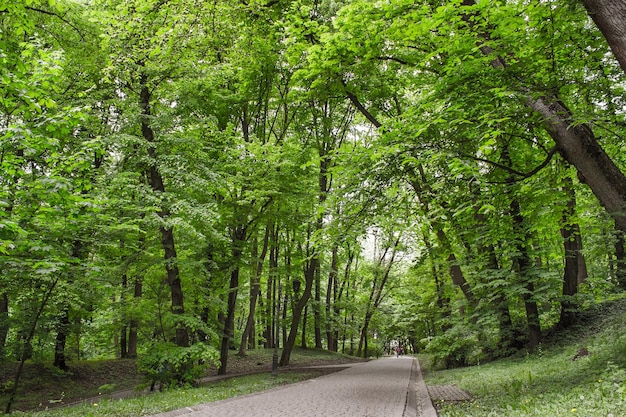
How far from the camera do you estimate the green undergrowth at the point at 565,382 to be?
5.00m

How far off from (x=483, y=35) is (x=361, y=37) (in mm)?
2988

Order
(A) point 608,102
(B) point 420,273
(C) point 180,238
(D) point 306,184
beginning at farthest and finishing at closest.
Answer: (B) point 420,273 → (D) point 306,184 → (C) point 180,238 → (A) point 608,102

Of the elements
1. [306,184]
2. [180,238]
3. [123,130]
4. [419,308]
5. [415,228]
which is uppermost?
[123,130]

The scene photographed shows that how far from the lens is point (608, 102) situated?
720 centimetres

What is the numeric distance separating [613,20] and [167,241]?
12.2 m

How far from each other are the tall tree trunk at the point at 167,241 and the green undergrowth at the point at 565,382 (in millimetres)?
8142

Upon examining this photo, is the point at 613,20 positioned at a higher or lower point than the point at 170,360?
higher

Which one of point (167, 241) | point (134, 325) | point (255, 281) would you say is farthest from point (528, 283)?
point (134, 325)

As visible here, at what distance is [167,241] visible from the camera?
1283cm

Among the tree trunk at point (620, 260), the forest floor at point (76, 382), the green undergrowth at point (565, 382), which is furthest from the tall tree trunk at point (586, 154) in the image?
the forest floor at point (76, 382)

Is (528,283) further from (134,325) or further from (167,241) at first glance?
(134,325)

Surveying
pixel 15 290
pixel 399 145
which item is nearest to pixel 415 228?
pixel 399 145

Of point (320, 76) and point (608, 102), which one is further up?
point (320, 76)

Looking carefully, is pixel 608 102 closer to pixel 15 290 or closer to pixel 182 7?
pixel 182 7
